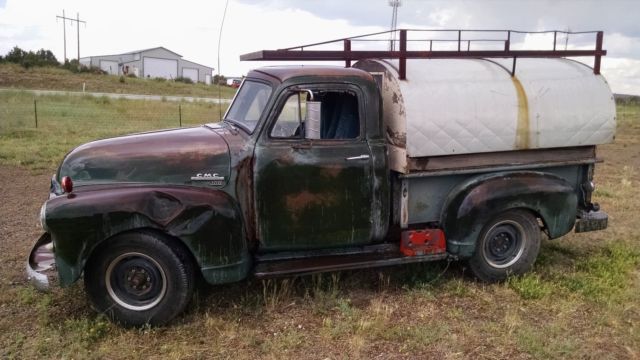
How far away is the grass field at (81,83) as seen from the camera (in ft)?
115

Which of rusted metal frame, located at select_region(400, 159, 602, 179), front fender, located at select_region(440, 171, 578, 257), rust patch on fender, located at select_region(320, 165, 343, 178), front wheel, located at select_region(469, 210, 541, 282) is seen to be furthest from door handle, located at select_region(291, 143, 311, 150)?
front wheel, located at select_region(469, 210, 541, 282)

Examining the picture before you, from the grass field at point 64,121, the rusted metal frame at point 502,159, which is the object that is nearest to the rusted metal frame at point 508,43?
the rusted metal frame at point 502,159

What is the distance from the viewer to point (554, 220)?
17.3 ft

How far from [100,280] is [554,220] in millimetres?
4052

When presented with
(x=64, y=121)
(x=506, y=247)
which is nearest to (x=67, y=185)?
(x=506, y=247)

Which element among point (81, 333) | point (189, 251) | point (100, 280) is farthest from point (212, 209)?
point (81, 333)

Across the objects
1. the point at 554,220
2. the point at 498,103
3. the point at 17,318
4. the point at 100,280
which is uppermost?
the point at 498,103

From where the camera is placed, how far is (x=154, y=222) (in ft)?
13.4

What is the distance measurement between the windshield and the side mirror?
1.26 ft

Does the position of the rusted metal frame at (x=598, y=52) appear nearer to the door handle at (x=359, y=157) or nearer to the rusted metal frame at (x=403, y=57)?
the rusted metal frame at (x=403, y=57)

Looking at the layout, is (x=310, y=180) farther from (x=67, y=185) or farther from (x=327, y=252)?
(x=67, y=185)

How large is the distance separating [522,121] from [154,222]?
3293 millimetres

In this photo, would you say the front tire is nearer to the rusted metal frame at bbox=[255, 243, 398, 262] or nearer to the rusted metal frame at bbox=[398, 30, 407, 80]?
the rusted metal frame at bbox=[255, 243, 398, 262]

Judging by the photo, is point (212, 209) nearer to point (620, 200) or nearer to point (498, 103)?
point (498, 103)
